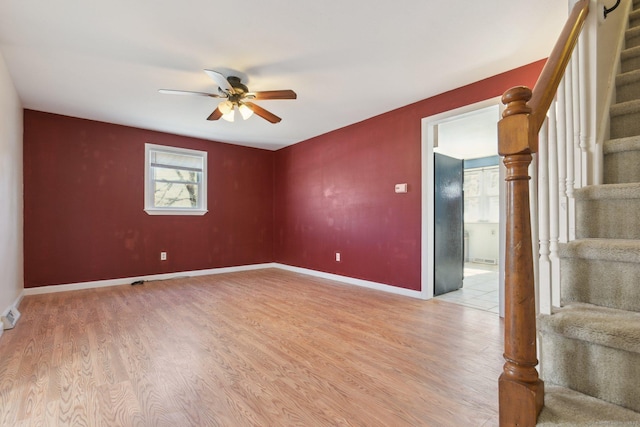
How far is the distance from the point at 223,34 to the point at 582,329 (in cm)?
274

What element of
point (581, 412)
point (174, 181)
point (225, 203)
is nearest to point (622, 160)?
point (581, 412)

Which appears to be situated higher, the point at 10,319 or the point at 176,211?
the point at 176,211

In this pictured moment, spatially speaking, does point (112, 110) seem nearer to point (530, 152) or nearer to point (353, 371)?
point (353, 371)

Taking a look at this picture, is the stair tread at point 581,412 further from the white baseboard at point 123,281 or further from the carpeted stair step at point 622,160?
the white baseboard at point 123,281

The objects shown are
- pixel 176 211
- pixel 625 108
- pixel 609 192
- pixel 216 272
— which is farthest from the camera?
pixel 216 272

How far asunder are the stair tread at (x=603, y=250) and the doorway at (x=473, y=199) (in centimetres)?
179

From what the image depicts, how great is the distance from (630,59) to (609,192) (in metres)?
1.35

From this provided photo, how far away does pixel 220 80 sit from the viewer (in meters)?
2.70

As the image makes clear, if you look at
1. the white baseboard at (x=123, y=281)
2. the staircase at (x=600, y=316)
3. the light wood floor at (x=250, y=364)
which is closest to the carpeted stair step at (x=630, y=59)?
the staircase at (x=600, y=316)

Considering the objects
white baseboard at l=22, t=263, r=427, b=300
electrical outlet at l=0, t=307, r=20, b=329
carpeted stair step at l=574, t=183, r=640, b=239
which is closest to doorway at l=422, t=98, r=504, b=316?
white baseboard at l=22, t=263, r=427, b=300

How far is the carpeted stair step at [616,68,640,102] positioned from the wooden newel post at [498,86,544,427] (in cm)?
152

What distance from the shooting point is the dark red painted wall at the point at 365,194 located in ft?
12.1

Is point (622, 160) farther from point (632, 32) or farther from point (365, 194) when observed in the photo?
point (365, 194)

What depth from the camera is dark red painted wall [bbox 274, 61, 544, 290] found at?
3680mm
